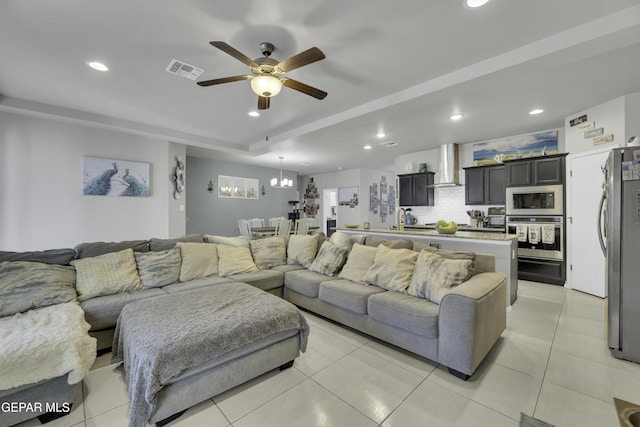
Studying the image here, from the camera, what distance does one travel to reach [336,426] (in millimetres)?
1512

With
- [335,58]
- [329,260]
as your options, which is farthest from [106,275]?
[335,58]

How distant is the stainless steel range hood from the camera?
223 inches

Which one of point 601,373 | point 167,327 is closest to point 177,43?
point 167,327

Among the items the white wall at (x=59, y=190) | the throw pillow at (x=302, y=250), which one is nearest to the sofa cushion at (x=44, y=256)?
the white wall at (x=59, y=190)

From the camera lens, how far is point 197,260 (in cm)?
308

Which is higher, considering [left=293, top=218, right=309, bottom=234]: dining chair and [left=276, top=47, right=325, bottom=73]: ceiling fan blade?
[left=276, top=47, right=325, bottom=73]: ceiling fan blade

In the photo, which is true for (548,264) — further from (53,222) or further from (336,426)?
(53,222)

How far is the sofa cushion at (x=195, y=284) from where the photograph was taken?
269cm

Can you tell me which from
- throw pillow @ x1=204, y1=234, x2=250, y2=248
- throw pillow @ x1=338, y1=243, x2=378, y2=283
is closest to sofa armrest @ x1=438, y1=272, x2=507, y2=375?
throw pillow @ x1=338, y1=243, x2=378, y2=283

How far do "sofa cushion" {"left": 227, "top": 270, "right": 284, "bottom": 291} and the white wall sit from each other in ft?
9.73

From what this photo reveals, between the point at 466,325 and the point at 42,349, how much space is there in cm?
269

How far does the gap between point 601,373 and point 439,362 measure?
48.8 inches

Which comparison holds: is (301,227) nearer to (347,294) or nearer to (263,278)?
(263,278)

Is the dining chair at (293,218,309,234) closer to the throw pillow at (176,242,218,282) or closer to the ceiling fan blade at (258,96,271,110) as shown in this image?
the throw pillow at (176,242,218,282)
